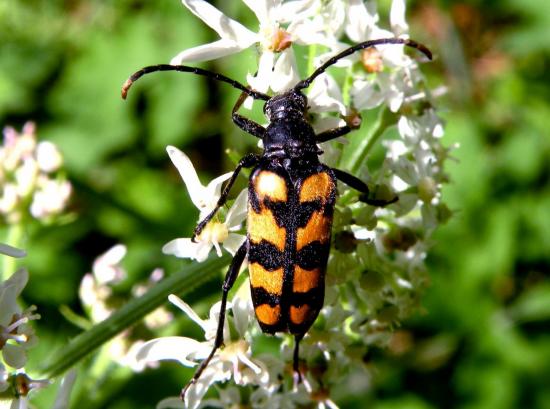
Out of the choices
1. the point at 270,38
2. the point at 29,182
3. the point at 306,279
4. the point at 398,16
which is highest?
the point at 398,16

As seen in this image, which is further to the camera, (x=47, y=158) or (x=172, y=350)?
(x=47, y=158)

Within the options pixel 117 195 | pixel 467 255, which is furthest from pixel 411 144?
pixel 117 195

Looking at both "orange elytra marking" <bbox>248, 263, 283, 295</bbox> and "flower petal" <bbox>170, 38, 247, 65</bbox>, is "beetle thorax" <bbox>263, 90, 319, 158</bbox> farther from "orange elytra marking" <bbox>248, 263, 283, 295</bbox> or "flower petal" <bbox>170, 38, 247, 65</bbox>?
"orange elytra marking" <bbox>248, 263, 283, 295</bbox>

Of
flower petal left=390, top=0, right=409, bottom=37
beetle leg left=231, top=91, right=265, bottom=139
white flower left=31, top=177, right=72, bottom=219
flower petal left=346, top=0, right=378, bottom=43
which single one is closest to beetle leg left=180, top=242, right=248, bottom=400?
Result: beetle leg left=231, top=91, right=265, bottom=139

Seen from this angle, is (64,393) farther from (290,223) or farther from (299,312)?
(290,223)

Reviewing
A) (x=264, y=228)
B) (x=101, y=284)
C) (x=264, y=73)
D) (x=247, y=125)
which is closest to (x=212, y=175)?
(x=101, y=284)

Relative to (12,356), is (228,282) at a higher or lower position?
higher
